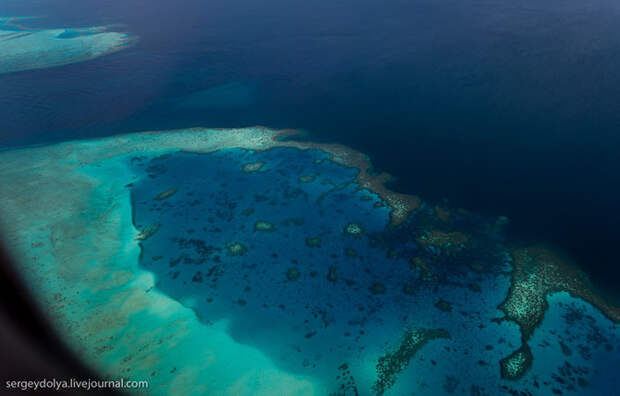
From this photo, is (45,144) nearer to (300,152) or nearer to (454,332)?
(300,152)

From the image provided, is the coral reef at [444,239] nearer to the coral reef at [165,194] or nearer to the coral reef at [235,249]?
the coral reef at [235,249]

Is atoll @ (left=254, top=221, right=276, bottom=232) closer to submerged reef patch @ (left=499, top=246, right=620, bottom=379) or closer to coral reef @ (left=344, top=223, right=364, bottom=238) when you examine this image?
coral reef @ (left=344, top=223, right=364, bottom=238)

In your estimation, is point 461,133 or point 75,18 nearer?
point 461,133

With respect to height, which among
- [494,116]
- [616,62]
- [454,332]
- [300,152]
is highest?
[616,62]

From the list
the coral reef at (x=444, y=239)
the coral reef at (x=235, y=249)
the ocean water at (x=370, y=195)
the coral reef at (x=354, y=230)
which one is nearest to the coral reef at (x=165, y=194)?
the ocean water at (x=370, y=195)

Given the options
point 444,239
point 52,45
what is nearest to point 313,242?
point 444,239

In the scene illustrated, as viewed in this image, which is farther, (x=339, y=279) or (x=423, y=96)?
(x=423, y=96)

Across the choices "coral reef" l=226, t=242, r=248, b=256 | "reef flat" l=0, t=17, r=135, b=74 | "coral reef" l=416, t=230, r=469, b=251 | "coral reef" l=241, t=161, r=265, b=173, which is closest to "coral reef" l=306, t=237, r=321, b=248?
"coral reef" l=226, t=242, r=248, b=256

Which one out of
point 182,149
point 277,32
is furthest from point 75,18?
point 182,149

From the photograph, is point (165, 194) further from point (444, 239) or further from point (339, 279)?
point (444, 239)
